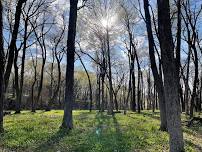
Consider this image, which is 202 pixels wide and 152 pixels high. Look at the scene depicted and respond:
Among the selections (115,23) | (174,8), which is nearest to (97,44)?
(115,23)

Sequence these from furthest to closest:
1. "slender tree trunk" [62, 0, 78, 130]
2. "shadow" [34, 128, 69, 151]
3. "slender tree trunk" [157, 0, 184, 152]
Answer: "slender tree trunk" [62, 0, 78, 130] < "shadow" [34, 128, 69, 151] < "slender tree trunk" [157, 0, 184, 152]

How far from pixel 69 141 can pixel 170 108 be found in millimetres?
5128

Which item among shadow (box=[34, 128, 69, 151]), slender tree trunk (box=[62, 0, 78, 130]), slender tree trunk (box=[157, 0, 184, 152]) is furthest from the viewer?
slender tree trunk (box=[62, 0, 78, 130])

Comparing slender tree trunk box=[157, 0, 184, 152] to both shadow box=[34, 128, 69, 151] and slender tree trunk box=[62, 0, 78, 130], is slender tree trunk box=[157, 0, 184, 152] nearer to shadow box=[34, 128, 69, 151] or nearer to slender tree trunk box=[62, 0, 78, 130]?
shadow box=[34, 128, 69, 151]

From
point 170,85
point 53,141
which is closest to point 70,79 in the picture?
point 53,141

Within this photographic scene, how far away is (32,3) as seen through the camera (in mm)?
39750

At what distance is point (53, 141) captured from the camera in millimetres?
14641

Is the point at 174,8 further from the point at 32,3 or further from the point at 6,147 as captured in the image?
the point at 6,147

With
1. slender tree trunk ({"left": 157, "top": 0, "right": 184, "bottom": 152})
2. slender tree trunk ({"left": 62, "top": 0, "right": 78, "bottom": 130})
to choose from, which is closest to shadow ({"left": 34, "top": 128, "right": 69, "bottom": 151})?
slender tree trunk ({"left": 62, "top": 0, "right": 78, "bottom": 130})

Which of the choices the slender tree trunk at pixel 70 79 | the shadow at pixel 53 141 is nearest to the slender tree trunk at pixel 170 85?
the shadow at pixel 53 141

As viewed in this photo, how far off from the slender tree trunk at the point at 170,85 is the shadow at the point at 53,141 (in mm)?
4993

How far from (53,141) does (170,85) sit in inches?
239

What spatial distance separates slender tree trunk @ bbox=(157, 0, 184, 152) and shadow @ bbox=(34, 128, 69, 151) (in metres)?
4.99

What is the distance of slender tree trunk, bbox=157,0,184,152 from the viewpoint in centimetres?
1187
